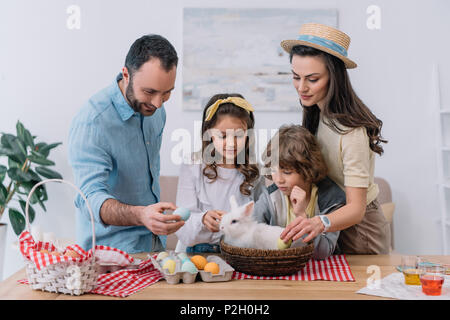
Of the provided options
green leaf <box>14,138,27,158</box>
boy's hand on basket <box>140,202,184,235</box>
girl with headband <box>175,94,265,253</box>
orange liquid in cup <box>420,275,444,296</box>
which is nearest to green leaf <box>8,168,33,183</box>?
green leaf <box>14,138,27,158</box>

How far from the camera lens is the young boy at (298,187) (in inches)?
54.5

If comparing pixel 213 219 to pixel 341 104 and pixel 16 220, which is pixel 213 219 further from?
pixel 16 220

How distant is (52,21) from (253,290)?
87.2 inches

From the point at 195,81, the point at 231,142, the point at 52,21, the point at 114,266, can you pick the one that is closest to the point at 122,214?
the point at 114,266

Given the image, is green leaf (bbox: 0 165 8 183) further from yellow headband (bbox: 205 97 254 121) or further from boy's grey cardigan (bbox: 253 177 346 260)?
boy's grey cardigan (bbox: 253 177 346 260)

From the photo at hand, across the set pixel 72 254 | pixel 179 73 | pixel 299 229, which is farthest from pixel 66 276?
pixel 179 73

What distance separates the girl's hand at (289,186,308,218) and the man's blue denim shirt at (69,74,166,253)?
59 centimetres

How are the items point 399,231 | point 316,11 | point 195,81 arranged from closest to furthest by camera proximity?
point 195,81
point 316,11
point 399,231

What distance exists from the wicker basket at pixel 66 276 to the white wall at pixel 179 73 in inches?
52.7

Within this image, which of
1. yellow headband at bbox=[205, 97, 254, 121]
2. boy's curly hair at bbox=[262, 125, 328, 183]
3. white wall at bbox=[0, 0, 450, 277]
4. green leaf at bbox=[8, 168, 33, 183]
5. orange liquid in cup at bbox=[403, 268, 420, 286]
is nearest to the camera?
orange liquid in cup at bbox=[403, 268, 420, 286]

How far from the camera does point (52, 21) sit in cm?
268

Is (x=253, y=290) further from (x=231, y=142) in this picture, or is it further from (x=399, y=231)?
(x=399, y=231)

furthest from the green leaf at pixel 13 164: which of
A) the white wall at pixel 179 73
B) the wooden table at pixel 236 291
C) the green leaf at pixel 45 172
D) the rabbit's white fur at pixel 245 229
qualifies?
the rabbit's white fur at pixel 245 229

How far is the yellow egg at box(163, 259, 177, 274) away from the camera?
116 centimetres
